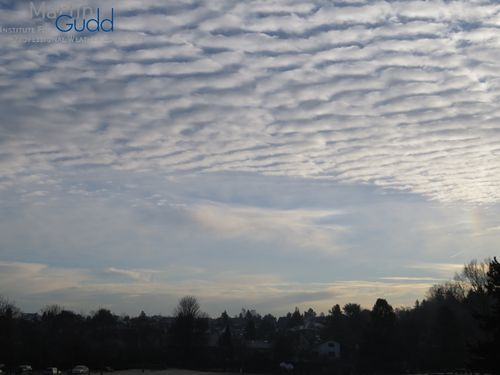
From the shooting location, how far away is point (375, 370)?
86.5 meters

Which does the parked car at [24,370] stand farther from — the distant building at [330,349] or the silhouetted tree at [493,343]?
the distant building at [330,349]

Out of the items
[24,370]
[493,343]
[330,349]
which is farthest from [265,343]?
[493,343]

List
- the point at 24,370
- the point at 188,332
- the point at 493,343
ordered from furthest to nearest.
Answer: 1. the point at 188,332
2. the point at 24,370
3. the point at 493,343

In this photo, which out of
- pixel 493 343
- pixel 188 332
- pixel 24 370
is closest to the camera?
pixel 493 343

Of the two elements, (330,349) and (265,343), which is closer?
(330,349)

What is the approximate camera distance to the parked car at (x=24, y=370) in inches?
2761

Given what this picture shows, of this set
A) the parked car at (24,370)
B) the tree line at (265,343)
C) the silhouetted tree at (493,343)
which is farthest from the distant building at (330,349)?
the silhouetted tree at (493,343)

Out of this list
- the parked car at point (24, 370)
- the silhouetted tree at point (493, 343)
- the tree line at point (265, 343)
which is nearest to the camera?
the silhouetted tree at point (493, 343)

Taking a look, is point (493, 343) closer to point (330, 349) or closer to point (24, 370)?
point (24, 370)

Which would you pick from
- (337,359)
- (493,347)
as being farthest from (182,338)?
(493,347)

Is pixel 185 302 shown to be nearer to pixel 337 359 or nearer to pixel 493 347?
pixel 337 359

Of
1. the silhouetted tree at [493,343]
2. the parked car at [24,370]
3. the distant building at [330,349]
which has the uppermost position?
the silhouetted tree at [493,343]

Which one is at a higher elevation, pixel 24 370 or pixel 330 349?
pixel 24 370

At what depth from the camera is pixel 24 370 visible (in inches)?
2943
